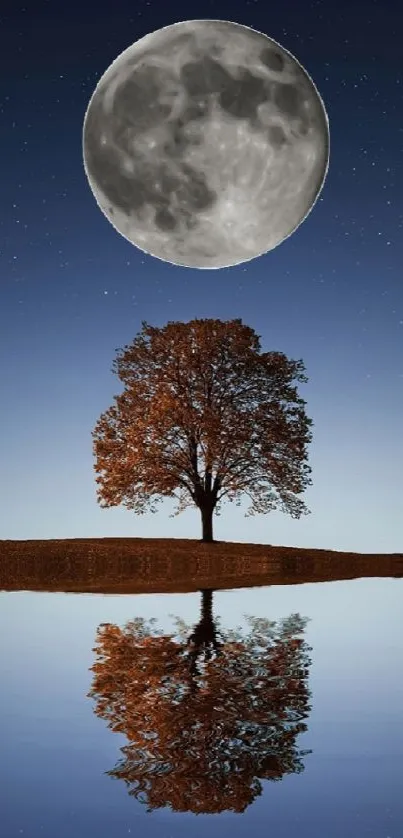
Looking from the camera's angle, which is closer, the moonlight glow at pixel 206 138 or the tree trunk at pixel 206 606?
the moonlight glow at pixel 206 138

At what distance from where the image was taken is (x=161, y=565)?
1479 inches

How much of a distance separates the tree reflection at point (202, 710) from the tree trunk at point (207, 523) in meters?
25.1

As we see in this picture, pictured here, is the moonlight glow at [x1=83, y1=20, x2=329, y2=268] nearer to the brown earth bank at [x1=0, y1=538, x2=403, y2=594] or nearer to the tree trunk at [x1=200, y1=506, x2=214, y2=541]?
the brown earth bank at [x1=0, y1=538, x2=403, y2=594]

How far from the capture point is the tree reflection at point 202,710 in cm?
730

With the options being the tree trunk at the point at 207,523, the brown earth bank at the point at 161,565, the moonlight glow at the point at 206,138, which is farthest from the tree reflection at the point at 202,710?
the tree trunk at the point at 207,523

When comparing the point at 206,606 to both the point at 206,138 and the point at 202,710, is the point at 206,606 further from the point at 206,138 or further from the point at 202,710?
the point at 206,138

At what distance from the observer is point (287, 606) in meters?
21.5

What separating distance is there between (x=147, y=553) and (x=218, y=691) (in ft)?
99.2

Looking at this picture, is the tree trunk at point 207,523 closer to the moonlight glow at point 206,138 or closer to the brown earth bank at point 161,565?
the brown earth bank at point 161,565

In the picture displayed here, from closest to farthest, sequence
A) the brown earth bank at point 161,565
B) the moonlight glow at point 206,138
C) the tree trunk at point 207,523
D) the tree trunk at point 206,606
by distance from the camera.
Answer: the moonlight glow at point 206,138 → the tree trunk at point 206,606 → the brown earth bank at point 161,565 → the tree trunk at point 207,523

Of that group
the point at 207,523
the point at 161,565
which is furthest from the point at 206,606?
the point at 207,523

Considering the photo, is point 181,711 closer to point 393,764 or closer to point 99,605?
point 393,764

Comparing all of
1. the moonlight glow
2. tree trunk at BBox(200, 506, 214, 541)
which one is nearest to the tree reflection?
the moonlight glow

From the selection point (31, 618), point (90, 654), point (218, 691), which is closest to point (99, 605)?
point (31, 618)
